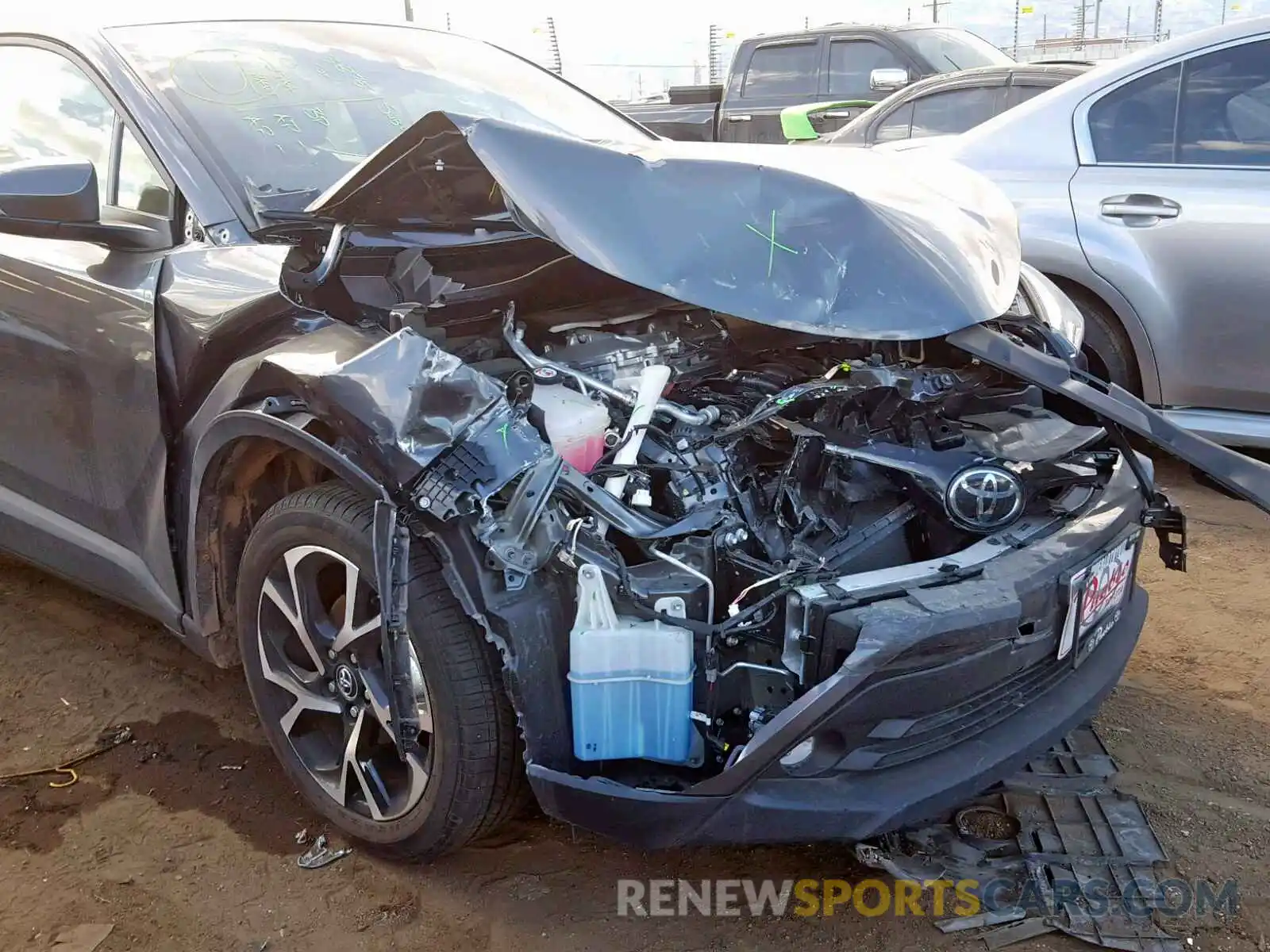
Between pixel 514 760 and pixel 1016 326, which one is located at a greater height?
pixel 1016 326

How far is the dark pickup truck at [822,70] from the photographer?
905 cm

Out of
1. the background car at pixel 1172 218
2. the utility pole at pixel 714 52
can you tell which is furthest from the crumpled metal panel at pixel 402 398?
the utility pole at pixel 714 52

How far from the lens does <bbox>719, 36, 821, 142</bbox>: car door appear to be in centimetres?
990

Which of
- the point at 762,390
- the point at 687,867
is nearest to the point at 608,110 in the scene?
the point at 762,390

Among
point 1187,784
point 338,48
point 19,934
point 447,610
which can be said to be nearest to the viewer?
point 447,610

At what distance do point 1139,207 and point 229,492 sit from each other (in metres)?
3.38

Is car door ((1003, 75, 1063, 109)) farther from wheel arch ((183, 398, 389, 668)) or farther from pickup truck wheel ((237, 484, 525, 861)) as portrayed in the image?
pickup truck wheel ((237, 484, 525, 861))

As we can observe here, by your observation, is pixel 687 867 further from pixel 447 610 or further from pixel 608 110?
pixel 608 110

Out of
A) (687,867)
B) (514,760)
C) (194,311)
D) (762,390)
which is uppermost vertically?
(194,311)

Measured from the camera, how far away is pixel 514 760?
2.10 m

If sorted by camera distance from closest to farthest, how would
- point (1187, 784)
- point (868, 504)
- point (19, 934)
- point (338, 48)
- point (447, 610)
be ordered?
point (447, 610) < point (19, 934) < point (868, 504) < point (1187, 784) < point (338, 48)

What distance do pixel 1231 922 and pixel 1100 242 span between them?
8.75 feet

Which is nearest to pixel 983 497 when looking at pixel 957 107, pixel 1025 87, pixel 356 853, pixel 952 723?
pixel 952 723

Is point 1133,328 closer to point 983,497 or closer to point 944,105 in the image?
point 983,497
